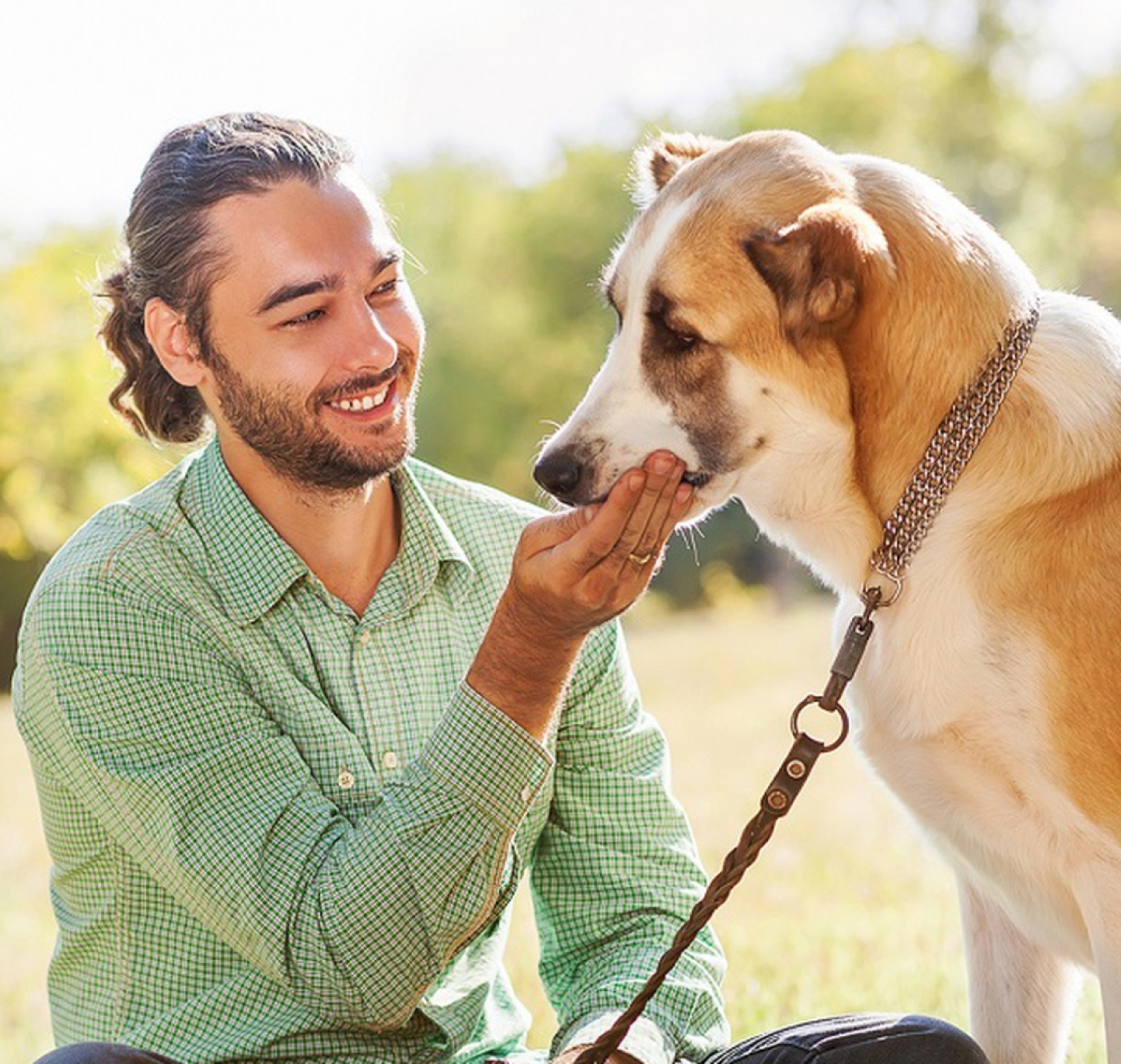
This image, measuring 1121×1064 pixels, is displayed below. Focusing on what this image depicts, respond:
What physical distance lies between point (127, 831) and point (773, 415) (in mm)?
1176

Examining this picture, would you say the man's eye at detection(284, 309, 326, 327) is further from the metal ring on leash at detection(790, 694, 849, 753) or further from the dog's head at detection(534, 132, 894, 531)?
the metal ring on leash at detection(790, 694, 849, 753)

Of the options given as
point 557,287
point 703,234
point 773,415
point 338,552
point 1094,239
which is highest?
point 703,234

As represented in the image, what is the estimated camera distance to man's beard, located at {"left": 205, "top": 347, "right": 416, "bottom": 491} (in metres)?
2.79

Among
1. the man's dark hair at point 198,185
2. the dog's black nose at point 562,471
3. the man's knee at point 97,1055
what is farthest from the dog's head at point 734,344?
the man's knee at point 97,1055

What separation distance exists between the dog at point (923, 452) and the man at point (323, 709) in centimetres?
24

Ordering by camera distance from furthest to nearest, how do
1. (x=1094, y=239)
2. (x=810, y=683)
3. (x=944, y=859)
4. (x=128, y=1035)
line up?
(x=1094, y=239), (x=810, y=683), (x=944, y=859), (x=128, y=1035)

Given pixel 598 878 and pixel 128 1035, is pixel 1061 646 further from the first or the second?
pixel 128 1035

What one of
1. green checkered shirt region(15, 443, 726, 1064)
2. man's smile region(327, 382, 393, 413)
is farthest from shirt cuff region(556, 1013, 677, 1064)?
man's smile region(327, 382, 393, 413)

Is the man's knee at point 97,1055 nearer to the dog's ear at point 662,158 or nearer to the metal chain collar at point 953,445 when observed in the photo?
the metal chain collar at point 953,445

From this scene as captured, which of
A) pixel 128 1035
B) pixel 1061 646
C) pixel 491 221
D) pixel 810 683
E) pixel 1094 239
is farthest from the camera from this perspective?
pixel 491 221

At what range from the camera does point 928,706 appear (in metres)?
2.52

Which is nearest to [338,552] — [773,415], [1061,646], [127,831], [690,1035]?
[127,831]

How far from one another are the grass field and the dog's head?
2.39 ft

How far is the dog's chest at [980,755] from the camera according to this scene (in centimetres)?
242
